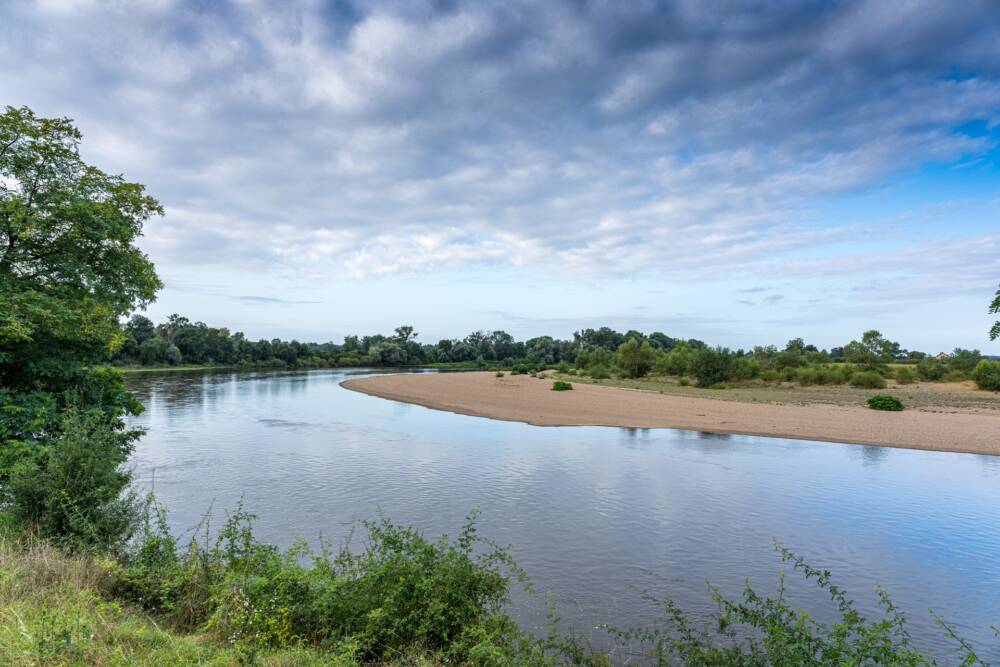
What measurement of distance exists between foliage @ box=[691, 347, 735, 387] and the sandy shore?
54.5 ft

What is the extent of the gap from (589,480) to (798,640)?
13.5m

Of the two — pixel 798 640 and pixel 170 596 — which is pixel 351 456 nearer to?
pixel 170 596

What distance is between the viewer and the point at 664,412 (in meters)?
41.2

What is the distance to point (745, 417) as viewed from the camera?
37.4m

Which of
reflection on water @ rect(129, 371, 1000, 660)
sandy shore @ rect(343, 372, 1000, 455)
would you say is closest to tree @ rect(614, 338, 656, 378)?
sandy shore @ rect(343, 372, 1000, 455)

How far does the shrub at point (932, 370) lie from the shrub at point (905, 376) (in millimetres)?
950

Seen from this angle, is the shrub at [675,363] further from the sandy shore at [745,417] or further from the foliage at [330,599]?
the foliage at [330,599]

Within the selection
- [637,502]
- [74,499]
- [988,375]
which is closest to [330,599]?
[74,499]

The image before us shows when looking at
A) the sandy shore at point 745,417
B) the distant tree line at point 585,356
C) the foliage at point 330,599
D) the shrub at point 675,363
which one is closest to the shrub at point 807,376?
the distant tree line at point 585,356

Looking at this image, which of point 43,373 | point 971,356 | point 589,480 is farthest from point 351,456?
point 971,356

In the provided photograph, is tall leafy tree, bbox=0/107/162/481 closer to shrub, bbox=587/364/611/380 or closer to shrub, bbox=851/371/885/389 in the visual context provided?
shrub, bbox=851/371/885/389

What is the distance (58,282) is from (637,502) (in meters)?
17.9

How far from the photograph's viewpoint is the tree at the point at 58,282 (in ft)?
41.3

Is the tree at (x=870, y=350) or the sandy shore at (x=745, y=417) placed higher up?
the tree at (x=870, y=350)
